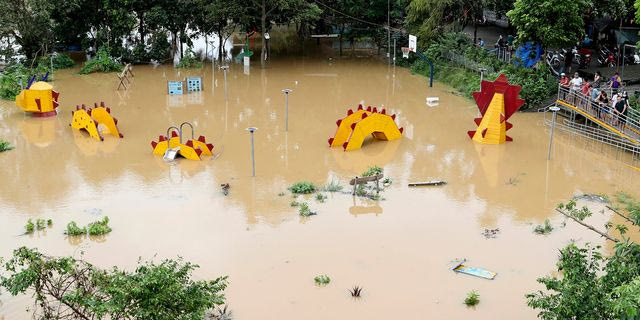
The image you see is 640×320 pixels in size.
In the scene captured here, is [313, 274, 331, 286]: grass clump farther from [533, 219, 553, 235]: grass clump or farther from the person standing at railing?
the person standing at railing

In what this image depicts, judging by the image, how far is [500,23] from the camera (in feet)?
128

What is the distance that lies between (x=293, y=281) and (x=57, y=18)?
24383 millimetres

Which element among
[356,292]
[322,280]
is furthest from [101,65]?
[356,292]

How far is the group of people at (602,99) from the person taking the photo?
746 inches

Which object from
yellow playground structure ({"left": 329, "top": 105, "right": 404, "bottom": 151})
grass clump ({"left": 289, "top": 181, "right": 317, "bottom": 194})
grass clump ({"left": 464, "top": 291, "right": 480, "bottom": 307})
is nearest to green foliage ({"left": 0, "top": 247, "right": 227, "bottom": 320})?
grass clump ({"left": 464, "top": 291, "right": 480, "bottom": 307})

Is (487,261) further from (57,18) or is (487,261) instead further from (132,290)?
(57,18)

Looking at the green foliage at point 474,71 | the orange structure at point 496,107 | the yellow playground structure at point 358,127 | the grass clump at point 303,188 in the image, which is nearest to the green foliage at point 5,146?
the grass clump at point 303,188

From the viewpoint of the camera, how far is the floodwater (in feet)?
38.7

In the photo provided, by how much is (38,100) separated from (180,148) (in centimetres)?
685

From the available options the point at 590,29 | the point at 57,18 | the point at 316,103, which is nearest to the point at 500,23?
the point at 590,29

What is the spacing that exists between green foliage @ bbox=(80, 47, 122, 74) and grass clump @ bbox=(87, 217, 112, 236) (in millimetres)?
17778

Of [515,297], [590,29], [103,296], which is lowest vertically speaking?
[515,297]

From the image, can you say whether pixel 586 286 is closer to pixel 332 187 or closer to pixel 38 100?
pixel 332 187

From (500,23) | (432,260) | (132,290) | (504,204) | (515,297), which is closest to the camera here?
(132,290)
